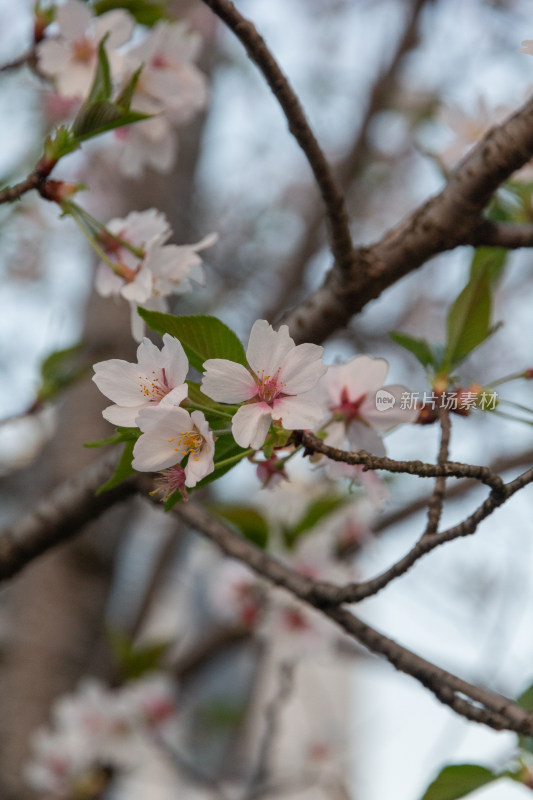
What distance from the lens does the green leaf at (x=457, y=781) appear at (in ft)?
2.13

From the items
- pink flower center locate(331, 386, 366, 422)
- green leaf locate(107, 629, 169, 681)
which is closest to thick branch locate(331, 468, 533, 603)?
pink flower center locate(331, 386, 366, 422)

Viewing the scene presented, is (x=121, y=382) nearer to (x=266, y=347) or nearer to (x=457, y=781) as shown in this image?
(x=266, y=347)

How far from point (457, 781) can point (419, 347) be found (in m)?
0.41

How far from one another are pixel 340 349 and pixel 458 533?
1.80 metres

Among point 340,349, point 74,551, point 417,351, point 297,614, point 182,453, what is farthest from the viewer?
point 340,349

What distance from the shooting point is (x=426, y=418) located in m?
0.70

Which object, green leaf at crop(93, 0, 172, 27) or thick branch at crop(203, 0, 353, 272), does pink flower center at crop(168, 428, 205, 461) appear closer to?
thick branch at crop(203, 0, 353, 272)

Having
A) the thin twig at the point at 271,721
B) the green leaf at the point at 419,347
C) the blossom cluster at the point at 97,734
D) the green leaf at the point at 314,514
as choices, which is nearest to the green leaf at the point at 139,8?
the green leaf at the point at 419,347

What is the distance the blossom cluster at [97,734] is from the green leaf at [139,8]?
131 cm

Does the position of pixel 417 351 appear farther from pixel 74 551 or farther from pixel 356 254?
pixel 74 551

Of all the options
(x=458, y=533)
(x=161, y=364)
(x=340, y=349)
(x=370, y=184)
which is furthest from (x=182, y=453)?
(x=370, y=184)

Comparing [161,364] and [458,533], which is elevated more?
[161,364]

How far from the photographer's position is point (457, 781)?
0.66 meters

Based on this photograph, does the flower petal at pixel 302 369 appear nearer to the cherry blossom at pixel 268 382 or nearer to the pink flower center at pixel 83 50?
the cherry blossom at pixel 268 382
